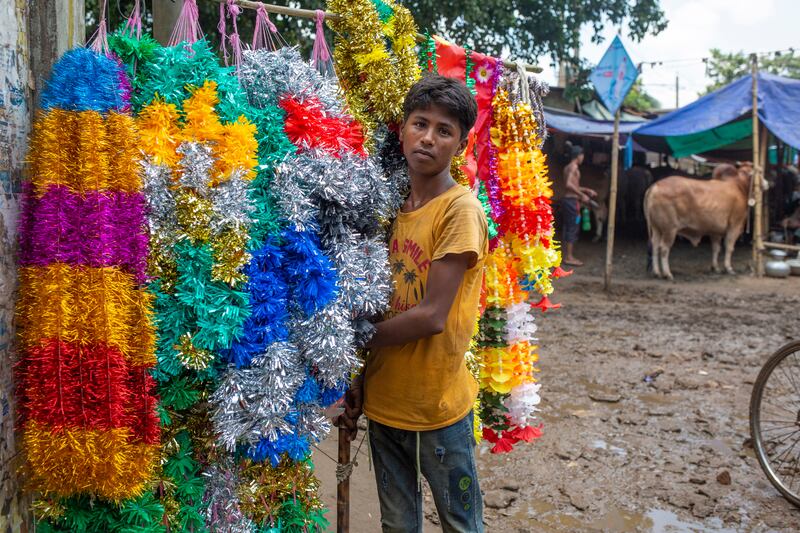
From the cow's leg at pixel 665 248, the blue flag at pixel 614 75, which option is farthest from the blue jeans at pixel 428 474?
the cow's leg at pixel 665 248

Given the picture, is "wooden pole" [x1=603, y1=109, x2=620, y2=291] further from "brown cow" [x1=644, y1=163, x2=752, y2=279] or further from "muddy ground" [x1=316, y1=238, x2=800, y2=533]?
"brown cow" [x1=644, y1=163, x2=752, y2=279]

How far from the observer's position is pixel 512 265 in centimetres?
268

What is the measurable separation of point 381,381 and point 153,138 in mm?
952

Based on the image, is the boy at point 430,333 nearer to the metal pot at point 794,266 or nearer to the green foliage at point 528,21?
the green foliage at point 528,21

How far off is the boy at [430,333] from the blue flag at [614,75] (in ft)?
27.2

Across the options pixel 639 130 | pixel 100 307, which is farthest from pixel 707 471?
pixel 639 130

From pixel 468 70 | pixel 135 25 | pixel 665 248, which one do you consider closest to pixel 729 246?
pixel 665 248

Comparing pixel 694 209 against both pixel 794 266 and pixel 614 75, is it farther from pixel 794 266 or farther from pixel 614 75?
pixel 614 75

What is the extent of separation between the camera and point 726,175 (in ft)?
39.0

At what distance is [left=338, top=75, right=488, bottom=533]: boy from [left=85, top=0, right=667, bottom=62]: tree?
376 centimetres

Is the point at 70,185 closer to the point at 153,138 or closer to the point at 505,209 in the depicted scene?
the point at 153,138

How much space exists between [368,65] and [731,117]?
34.4ft

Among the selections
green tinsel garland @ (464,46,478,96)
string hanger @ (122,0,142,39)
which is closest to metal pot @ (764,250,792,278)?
green tinsel garland @ (464,46,478,96)

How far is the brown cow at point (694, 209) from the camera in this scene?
11.3 metres
